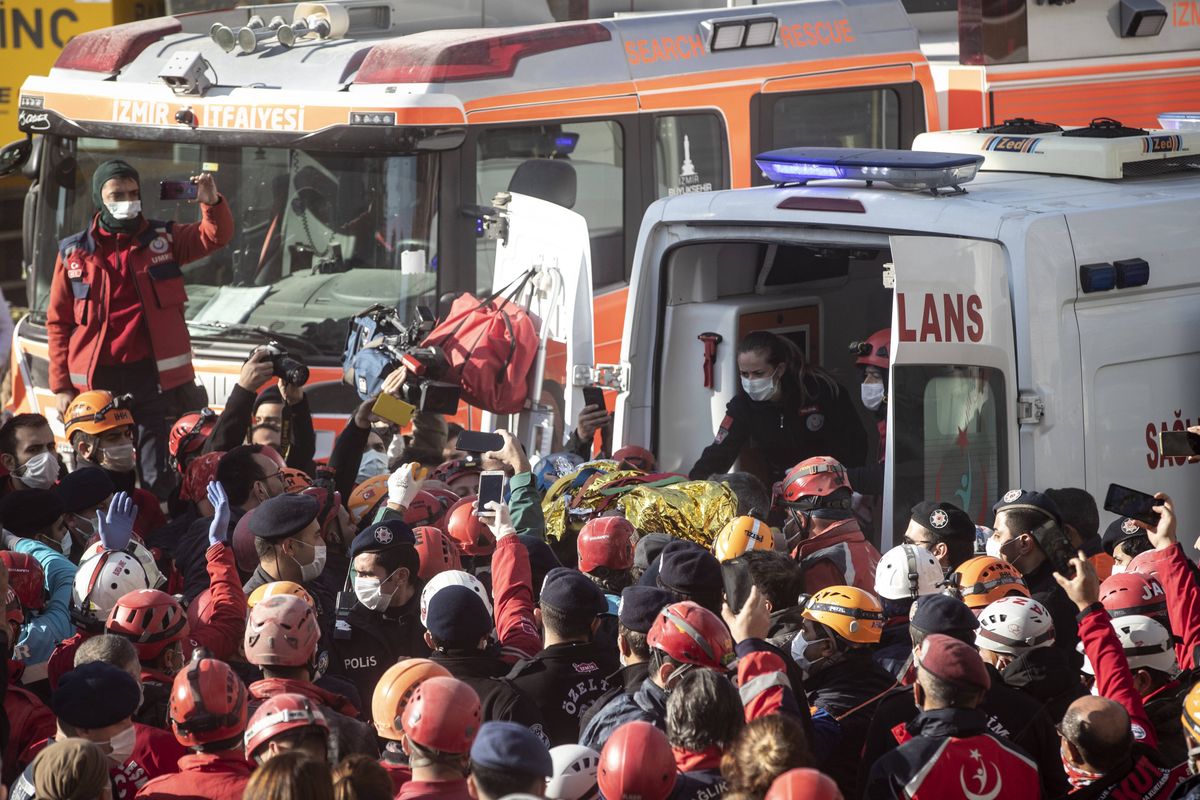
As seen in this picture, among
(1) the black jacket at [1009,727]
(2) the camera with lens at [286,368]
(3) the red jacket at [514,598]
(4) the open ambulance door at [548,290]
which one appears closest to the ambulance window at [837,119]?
(4) the open ambulance door at [548,290]

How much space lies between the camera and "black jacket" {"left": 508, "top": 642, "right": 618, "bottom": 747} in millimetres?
5074

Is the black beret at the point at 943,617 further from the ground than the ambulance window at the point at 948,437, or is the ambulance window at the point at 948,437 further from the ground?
the ambulance window at the point at 948,437

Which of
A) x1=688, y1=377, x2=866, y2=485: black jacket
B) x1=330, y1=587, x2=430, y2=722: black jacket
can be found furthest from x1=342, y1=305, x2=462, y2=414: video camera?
x1=330, y1=587, x2=430, y2=722: black jacket

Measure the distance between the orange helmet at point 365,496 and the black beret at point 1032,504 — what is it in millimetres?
2645

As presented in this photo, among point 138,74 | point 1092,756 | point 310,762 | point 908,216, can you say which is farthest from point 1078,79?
point 310,762

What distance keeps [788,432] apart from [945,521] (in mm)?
1574

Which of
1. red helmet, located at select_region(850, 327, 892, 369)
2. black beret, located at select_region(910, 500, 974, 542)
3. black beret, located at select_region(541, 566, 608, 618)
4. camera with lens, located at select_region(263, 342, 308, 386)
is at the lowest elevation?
black beret, located at select_region(541, 566, 608, 618)

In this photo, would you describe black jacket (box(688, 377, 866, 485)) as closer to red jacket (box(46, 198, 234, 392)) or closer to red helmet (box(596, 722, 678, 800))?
red jacket (box(46, 198, 234, 392))

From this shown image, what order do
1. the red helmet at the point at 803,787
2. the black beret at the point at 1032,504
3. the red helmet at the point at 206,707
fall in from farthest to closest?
the black beret at the point at 1032,504 → the red helmet at the point at 206,707 → the red helmet at the point at 803,787

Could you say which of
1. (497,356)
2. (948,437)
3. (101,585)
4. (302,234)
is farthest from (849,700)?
(302,234)

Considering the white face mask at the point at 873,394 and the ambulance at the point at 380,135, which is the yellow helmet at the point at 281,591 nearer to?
the white face mask at the point at 873,394

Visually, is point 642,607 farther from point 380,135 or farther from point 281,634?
point 380,135

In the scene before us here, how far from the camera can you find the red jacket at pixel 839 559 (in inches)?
236

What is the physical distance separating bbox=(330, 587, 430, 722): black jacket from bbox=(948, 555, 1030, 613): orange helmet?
1.75 meters
